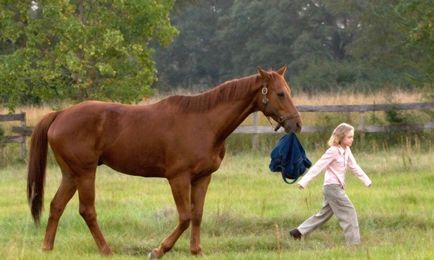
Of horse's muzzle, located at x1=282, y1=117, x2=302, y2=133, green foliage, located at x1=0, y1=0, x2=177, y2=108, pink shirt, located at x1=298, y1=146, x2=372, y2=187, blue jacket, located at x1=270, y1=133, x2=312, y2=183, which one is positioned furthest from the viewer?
green foliage, located at x1=0, y1=0, x2=177, y2=108

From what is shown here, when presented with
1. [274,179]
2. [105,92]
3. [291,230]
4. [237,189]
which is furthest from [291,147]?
[105,92]

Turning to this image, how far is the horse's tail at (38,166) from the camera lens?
34.3ft

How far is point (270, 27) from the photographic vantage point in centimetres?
5716

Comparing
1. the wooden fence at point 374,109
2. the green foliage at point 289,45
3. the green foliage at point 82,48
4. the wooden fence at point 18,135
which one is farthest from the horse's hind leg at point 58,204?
the green foliage at point 289,45

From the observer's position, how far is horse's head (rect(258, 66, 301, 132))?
9.73 m

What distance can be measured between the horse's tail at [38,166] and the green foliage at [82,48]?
12259 mm

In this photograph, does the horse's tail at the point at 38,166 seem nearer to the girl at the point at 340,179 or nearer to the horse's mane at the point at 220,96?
the horse's mane at the point at 220,96

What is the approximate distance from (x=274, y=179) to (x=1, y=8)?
10.3 meters

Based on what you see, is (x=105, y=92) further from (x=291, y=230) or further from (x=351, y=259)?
(x=351, y=259)

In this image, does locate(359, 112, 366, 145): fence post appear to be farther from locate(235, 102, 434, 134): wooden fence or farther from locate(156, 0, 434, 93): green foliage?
locate(156, 0, 434, 93): green foliage

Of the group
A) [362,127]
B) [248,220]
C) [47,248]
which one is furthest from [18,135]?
[47,248]

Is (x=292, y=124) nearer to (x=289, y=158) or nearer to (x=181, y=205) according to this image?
(x=289, y=158)

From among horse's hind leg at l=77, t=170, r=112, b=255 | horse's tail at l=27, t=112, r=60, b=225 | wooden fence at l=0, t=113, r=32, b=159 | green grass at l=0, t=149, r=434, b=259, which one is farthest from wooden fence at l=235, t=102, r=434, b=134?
horse's hind leg at l=77, t=170, r=112, b=255

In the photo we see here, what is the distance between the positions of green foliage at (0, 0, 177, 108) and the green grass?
6562 millimetres
